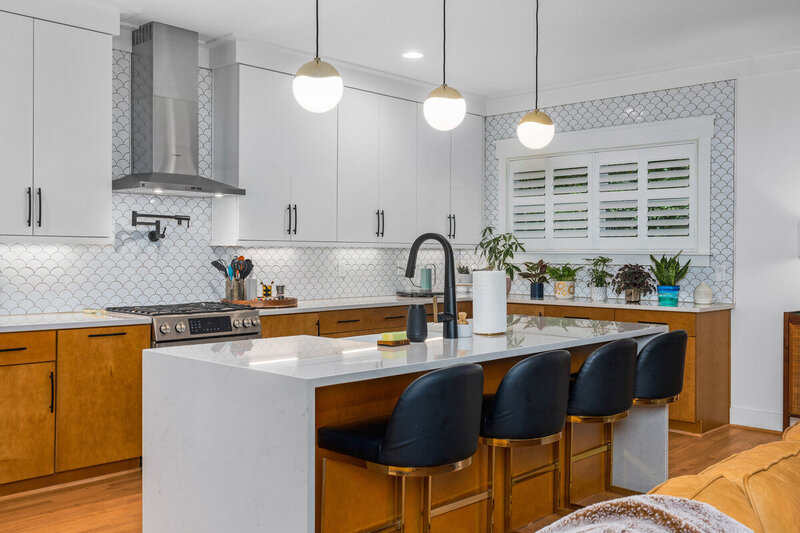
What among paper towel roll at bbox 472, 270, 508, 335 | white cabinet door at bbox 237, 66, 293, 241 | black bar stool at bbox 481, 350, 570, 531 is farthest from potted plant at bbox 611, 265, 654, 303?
black bar stool at bbox 481, 350, 570, 531

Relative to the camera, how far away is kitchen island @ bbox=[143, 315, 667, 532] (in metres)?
2.15

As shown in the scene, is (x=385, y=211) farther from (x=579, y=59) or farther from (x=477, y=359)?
(x=477, y=359)

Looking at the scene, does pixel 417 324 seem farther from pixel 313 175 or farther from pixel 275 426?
pixel 313 175

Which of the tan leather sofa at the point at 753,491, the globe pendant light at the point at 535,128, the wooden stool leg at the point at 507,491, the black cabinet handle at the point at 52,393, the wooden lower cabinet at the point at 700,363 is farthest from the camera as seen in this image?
the wooden lower cabinet at the point at 700,363

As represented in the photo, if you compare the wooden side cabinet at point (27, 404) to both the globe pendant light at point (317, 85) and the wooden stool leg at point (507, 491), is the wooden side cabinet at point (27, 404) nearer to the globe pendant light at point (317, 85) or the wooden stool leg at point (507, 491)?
the globe pendant light at point (317, 85)

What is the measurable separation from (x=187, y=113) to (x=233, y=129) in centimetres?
37

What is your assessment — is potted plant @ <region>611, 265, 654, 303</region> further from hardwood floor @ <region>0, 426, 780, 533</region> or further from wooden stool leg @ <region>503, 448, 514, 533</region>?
wooden stool leg @ <region>503, 448, 514, 533</region>

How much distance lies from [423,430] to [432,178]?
14.5 ft

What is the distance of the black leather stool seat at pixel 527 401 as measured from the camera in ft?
8.43

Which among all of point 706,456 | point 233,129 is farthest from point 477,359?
point 233,129

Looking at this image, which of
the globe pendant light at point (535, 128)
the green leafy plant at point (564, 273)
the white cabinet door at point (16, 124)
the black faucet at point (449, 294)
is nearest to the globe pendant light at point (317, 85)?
the black faucet at point (449, 294)

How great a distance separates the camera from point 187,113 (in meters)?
4.74

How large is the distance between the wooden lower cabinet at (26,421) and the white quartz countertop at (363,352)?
146 centimetres

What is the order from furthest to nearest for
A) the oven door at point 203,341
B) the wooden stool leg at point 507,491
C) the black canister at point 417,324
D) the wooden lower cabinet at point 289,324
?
the wooden lower cabinet at point 289,324 < the oven door at point 203,341 < the wooden stool leg at point 507,491 < the black canister at point 417,324
